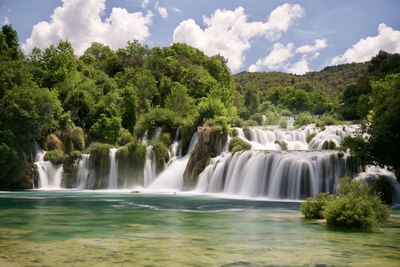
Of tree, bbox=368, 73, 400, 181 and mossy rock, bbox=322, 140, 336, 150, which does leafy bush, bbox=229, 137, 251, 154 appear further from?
tree, bbox=368, 73, 400, 181

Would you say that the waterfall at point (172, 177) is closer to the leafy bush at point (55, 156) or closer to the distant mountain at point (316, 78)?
the leafy bush at point (55, 156)

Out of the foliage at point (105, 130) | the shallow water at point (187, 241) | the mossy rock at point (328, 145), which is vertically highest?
the foliage at point (105, 130)

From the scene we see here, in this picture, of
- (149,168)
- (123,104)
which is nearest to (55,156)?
(149,168)

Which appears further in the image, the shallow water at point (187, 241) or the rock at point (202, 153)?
the rock at point (202, 153)

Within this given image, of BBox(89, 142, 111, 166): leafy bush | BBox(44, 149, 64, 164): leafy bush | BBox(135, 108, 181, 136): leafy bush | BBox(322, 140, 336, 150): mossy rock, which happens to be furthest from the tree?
BBox(44, 149, 64, 164): leafy bush

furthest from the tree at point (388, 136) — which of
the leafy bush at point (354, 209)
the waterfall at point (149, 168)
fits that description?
the waterfall at point (149, 168)

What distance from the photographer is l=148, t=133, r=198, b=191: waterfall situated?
48303mm

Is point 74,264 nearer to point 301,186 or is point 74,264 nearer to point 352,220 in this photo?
point 352,220

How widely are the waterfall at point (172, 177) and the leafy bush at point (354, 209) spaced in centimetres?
2994

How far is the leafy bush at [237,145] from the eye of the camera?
44.1 m

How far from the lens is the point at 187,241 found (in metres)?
14.8

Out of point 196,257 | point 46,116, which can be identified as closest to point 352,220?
point 196,257

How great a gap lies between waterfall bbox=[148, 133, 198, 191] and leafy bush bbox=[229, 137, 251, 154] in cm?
598

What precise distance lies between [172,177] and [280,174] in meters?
15.9
